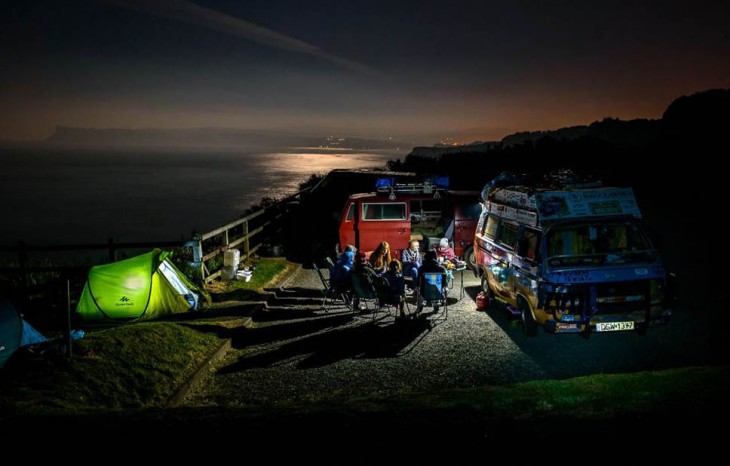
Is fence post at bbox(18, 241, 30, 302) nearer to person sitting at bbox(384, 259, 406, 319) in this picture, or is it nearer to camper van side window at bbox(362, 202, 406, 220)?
person sitting at bbox(384, 259, 406, 319)

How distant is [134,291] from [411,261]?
20.4 ft

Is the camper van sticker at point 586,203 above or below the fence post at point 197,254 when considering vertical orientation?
above

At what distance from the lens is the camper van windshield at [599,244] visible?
765 cm

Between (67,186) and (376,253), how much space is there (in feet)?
345

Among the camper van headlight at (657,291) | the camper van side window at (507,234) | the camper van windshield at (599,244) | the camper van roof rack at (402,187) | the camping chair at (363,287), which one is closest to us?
the camper van headlight at (657,291)

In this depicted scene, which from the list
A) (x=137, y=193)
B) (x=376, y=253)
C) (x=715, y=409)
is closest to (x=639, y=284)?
(x=715, y=409)

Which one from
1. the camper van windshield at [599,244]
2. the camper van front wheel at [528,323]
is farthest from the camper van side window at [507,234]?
the camper van front wheel at [528,323]

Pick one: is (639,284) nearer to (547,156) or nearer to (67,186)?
(547,156)

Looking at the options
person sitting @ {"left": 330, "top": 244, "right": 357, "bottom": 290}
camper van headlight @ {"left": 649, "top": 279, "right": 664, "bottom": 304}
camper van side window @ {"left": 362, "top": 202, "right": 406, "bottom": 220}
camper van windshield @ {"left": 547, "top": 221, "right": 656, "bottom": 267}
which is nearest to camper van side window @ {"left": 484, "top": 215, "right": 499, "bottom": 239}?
camper van windshield @ {"left": 547, "top": 221, "right": 656, "bottom": 267}

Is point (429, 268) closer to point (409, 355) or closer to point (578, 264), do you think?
point (409, 355)

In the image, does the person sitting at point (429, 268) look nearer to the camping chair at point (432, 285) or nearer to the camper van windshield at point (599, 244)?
the camping chair at point (432, 285)

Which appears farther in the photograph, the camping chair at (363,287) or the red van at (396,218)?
the red van at (396,218)

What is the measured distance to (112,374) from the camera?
6.43 metres

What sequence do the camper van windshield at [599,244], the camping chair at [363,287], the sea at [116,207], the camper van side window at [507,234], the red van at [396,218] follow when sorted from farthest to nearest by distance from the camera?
1. the sea at [116,207]
2. the red van at [396,218]
3. the camping chair at [363,287]
4. the camper van side window at [507,234]
5. the camper van windshield at [599,244]
